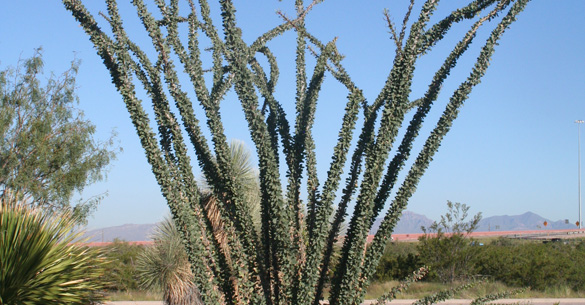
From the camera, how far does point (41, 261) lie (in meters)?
7.65

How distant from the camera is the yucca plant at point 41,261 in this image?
7395 millimetres

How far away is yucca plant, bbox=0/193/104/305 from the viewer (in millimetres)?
7395

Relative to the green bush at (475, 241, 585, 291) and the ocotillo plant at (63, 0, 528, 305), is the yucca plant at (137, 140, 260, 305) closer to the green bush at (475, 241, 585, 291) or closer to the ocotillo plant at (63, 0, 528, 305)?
the ocotillo plant at (63, 0, 528, 305)

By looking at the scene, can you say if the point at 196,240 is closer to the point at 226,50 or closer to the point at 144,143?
the point at 144,143

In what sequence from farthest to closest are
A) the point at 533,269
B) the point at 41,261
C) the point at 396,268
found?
1. the point at 396,268
2. the point at 533,269
3. the point at 41,261

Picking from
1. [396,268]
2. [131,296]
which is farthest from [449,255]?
[131,296]

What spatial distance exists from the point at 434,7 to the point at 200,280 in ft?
14.4

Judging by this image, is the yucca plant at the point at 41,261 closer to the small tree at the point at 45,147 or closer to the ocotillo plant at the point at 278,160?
the ocotillo plant at the point at 278,160

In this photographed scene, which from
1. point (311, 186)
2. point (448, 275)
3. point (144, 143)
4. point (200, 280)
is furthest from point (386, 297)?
point (448, 275)

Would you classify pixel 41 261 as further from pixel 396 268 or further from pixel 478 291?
pixel 396 268

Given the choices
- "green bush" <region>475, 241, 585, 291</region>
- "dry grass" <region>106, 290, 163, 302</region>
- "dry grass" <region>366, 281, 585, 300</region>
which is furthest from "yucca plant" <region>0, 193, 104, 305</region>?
"green bush" <region>475, 241, 585, 291</region>

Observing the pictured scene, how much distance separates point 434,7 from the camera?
25.4 feet

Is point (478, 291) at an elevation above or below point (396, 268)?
below

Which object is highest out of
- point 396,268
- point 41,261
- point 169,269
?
point 41,261
